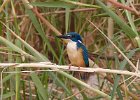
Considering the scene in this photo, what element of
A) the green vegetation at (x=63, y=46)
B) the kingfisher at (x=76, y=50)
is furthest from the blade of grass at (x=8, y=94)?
the kingfisher at (x=76, y=50)

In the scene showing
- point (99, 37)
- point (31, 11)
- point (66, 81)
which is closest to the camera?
point (31, 11)

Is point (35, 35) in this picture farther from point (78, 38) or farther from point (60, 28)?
point (78, 38)

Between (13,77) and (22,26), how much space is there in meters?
0.61

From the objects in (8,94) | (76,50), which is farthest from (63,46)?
(8,94)

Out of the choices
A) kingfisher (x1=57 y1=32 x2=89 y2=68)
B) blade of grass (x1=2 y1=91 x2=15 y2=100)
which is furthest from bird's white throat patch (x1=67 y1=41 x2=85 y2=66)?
blade of grass (x1=2 y1=91 x2=15 y2=100)

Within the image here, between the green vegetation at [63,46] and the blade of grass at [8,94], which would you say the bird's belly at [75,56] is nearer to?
the green vegetation at [63,46]

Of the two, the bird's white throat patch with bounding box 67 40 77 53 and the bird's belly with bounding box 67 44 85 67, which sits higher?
the bird's white throat patch with bounding box 67 40 77 53

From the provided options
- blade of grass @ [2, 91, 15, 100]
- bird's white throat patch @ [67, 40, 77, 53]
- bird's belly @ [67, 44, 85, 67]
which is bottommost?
blade of grass @ [2, 91, 15, 100]

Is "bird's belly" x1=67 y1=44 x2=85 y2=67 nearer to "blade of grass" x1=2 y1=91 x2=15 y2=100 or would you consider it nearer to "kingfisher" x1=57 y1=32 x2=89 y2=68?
"kingfisher" x1=57 y1=32 x2=89 y2=68

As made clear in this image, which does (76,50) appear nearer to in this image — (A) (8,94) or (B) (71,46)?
(B) (71,46)

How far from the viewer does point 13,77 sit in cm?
147

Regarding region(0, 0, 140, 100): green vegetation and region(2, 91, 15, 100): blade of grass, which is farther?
region(2, 91, 15, 100): blade of grass

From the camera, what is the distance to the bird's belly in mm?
1392

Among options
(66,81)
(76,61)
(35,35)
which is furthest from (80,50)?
(35,35)
